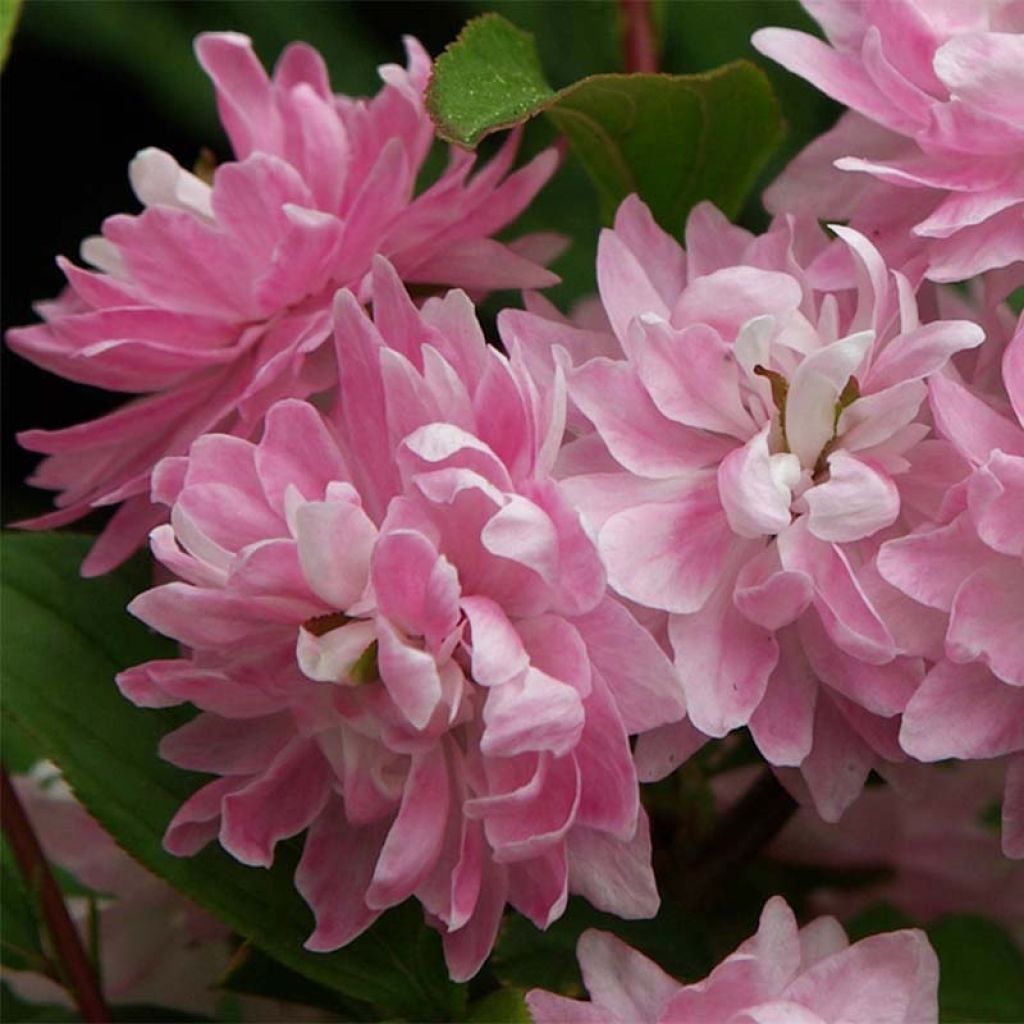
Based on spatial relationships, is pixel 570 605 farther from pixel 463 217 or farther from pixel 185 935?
pixel 185 935

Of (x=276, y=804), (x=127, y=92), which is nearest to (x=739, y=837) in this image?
(x=276, y=804)

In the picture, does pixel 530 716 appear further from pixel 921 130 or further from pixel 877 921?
pixel 877 921

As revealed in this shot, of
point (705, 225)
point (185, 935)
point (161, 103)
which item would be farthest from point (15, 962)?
point (161, 103)

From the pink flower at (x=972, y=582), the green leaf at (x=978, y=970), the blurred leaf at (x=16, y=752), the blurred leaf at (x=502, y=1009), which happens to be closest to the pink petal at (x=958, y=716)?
the pink flower at (x=972, y=582)

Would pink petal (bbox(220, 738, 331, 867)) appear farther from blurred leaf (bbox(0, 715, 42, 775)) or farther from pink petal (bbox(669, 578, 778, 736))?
blurred leaf (bbox(0, 715, 42, 775))

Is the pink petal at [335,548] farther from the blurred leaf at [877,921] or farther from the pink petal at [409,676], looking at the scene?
the blurred leaf at [877,921]

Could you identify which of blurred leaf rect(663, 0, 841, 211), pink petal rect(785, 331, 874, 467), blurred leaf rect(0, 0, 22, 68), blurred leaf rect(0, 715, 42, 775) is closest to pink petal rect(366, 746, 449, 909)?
pink petal rect(785, 331, 874, 467)
